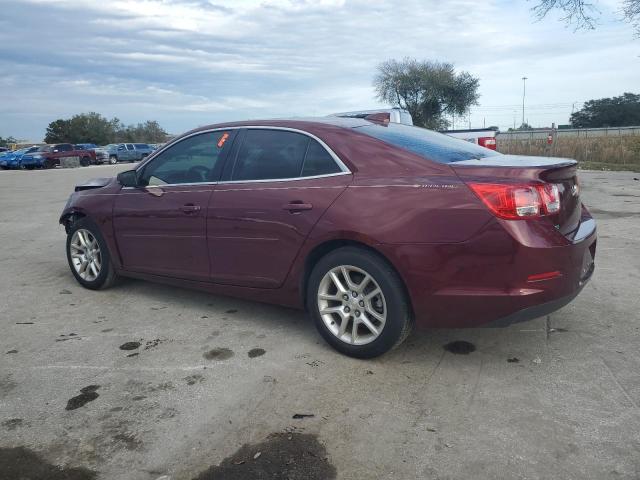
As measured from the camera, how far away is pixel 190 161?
184 inches

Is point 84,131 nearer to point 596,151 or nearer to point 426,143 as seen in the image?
point 596,151

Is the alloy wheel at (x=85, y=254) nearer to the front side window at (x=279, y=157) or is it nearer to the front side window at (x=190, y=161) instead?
the front side window at (x=190, y=161)

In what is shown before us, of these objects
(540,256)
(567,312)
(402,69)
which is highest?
(402,69)

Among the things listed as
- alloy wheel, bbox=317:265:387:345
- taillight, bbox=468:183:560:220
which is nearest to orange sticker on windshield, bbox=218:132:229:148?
alloy wheel, bbox=317:265:387:345

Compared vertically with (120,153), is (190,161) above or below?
above

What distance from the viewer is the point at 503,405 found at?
3102 mm

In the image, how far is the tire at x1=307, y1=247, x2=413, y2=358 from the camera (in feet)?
11.5

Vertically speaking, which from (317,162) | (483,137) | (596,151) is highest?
(317,162)

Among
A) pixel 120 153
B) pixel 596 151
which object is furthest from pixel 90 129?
pixel 596 151

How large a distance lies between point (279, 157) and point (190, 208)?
0.88m

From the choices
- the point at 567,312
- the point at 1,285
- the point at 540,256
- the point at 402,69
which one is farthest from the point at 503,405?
the point at 402,69

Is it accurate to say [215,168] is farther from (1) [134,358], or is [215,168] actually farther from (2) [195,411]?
(2) [195,411]

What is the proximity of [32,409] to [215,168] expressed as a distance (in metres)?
2.15

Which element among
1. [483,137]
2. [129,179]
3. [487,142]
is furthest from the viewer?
[483,137]
